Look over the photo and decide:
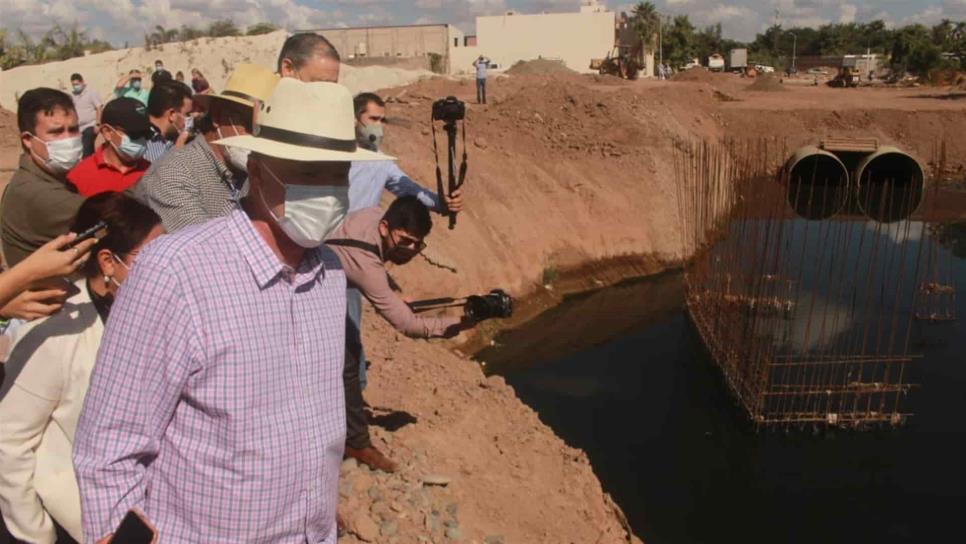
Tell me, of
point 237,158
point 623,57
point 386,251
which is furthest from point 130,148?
point 623,57

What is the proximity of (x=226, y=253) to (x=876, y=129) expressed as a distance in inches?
803

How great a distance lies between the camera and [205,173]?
2867 mm

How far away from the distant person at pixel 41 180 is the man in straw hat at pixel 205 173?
0.26m

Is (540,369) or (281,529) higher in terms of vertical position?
(281,529)

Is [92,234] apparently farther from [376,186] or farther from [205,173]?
[376,186]

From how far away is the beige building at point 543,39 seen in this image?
38219 millimetres

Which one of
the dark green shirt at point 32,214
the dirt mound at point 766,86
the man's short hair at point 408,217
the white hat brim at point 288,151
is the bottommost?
the dirt mound at point 766,86

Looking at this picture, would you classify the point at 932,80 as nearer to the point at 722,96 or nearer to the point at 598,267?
the point at 722,96

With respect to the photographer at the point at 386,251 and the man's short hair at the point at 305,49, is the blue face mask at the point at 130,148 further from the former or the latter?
the photographer at the point at 386,251

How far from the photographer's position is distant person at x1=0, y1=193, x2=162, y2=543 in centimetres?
185

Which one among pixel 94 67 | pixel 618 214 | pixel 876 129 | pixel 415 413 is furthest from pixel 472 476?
pixel 94 67

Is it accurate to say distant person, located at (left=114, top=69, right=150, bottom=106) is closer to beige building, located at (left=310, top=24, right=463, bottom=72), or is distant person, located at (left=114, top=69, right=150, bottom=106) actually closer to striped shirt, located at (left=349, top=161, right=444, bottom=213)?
striped shirt, located at (left=349, top=161, right=444, bottom=213)

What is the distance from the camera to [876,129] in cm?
1898

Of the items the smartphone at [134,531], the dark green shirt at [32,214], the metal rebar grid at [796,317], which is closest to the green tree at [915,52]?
the metal rebar grid at [796,317]
